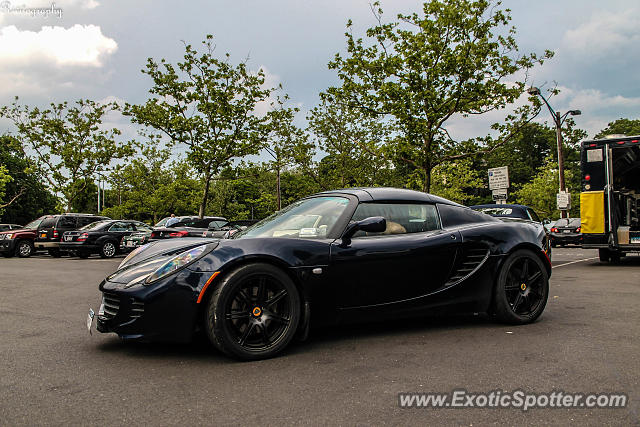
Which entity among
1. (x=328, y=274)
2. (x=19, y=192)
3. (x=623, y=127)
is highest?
(x=623, y=127)

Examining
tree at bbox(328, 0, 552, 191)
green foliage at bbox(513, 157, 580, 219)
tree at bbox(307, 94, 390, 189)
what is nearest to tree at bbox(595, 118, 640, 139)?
green foliage at bbox(513, 157, 580, 219)

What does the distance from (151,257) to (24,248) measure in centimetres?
2128

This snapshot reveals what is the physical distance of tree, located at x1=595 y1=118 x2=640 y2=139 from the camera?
66.5 meters

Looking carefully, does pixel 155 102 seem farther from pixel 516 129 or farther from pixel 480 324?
pixel 480 324

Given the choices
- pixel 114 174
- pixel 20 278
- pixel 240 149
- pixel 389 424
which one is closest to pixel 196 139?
pixel 240 149

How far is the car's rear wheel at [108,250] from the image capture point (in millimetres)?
20812

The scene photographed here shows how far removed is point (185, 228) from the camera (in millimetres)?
17188

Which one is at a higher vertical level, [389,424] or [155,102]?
[155,102]

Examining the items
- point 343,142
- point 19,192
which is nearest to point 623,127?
point 343,142

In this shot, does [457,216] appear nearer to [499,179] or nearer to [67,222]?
[499,179]

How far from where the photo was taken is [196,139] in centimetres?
2373

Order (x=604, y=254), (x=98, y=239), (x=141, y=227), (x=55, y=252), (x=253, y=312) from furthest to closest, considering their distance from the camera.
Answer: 1. (x=141, y=227)
2. (x=55, y=252)
3. (x=98, y=239)
4. (x=604, y=254)
5. (x=253, y=312)

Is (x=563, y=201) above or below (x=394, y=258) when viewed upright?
above

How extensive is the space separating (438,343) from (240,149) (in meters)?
20.6
